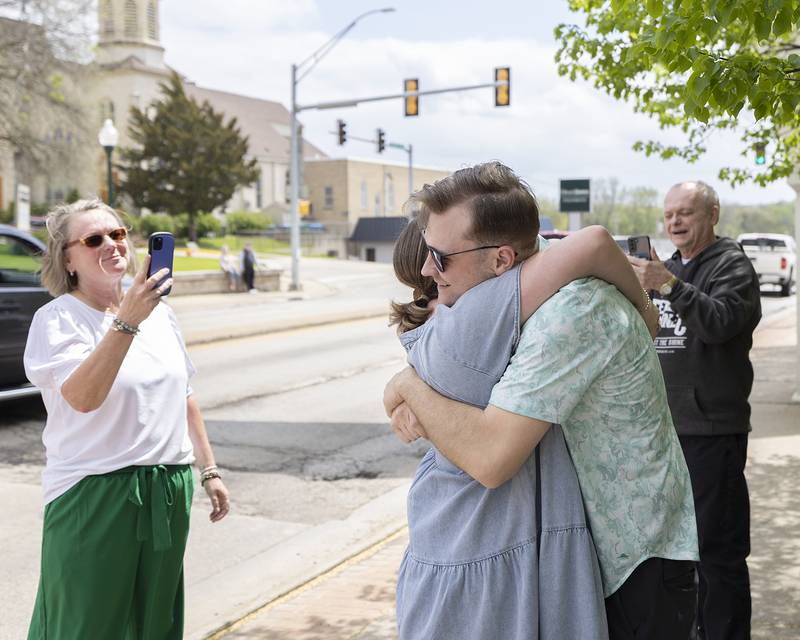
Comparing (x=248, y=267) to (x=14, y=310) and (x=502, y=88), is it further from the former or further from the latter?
(x=14, y=310)

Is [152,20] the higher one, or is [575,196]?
[152,20]

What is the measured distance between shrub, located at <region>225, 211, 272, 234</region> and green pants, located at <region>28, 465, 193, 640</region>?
67812 millimetres

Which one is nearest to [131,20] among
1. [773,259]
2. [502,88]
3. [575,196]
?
[502,88]

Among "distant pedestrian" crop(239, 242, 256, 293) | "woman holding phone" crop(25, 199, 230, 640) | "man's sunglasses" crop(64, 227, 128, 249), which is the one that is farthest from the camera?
"distant pedestrian" crop(239, 242, 256, 293)

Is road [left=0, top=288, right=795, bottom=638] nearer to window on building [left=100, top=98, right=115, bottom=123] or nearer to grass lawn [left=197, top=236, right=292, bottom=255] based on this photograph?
grass lawn [left=197, top=236, right=292, bottom=255]

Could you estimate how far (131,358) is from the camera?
3.23 m

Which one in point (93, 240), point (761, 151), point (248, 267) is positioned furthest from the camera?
point (248, 267)

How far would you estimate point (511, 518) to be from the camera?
2037 millimetres

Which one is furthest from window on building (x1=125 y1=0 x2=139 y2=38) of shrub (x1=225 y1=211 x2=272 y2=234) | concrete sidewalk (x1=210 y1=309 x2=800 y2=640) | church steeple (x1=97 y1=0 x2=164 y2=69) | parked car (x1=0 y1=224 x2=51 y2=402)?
concrete sidewalk (x1=210 y1=309 x2=800 y2=640)

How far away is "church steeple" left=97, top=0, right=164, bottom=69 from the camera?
7506 cm

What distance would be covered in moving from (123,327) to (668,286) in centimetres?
209

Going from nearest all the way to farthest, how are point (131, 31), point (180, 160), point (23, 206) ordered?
point (23, 206) < point (180, 160) < point (131, 31)

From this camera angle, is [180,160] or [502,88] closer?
[502,88]

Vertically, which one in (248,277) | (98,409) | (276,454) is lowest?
(248,277)
